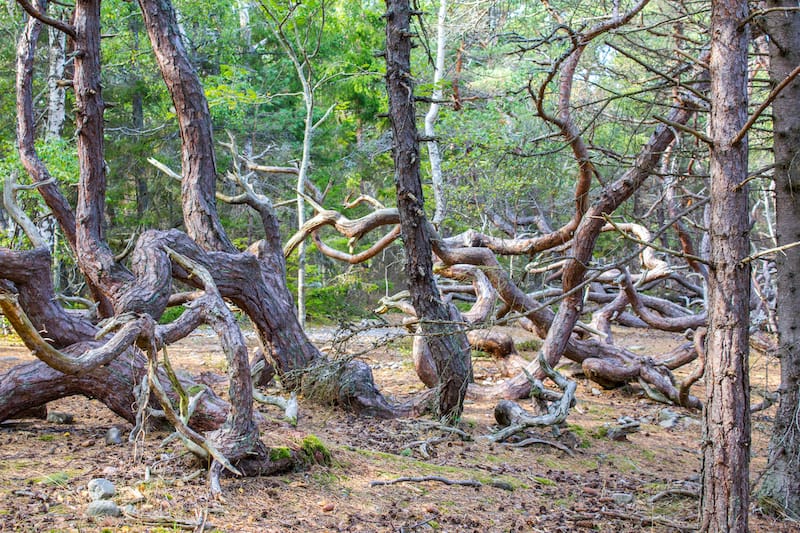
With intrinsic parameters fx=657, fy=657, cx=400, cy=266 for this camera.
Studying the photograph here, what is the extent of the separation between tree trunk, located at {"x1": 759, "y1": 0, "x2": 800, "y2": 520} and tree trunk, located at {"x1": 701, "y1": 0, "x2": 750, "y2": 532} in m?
1.20

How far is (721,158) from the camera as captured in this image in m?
3.74

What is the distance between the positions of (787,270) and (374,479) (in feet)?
11.2

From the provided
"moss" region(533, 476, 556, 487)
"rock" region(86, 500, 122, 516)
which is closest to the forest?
"rock" region(86, 500, 122, 516)

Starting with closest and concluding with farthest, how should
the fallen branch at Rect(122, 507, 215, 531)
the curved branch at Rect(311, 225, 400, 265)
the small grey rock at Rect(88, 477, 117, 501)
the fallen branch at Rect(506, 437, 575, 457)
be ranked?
the fallen branch at Rect(122, 507, 215, 531)
the small grey rock at Rect(88, 477, 117, 501)
the fallen branch at Rect(506, 437, 575, 457)
the curved branch at Rect(311, 225, 400, 265)

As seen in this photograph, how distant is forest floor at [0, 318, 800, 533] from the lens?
359 cm

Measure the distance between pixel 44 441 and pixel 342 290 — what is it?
10.4 m

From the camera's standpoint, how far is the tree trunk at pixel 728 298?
11.9 ft

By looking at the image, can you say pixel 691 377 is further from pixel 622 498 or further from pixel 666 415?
pixel 622 498

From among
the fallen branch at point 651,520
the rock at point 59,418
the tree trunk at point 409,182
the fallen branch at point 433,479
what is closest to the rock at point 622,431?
the tree trunk at point 409,182

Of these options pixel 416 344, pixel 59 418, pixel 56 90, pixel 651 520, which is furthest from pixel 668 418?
pixel 56 90

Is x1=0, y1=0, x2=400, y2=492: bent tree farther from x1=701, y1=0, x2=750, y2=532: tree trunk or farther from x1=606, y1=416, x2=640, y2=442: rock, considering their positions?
x1=701, y1=0, x2=750, y2=532: tree trunk

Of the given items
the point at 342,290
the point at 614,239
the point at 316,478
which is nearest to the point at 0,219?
the point at 342,290

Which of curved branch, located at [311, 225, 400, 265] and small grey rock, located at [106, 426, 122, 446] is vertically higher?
curved branch, located at [311, 225, 400, 265]

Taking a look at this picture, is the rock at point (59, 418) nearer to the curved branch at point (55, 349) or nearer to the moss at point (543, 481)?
the curved branch at point (55, 349)
